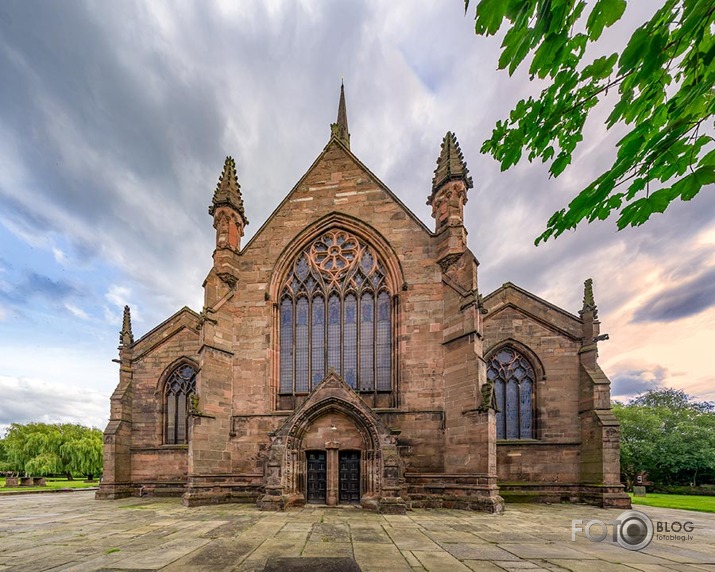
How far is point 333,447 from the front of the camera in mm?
14953

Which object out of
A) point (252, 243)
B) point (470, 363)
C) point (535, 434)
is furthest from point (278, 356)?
point (535, 434)

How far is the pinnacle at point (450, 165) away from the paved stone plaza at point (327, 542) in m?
13.2

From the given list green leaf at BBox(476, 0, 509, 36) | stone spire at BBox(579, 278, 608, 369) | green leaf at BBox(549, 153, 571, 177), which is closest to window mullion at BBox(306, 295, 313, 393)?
stone spire at BBox(579, 278, 608, 369)

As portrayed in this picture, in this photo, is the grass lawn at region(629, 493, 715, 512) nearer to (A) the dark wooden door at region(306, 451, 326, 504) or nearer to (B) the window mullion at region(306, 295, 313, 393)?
(A) the dark wooden door at region(306, 451, 326, 504)

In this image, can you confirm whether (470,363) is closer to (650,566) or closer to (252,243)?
(650,566)

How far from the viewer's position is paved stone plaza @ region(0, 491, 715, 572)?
701 centimetres

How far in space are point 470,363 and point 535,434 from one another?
5.81 meters

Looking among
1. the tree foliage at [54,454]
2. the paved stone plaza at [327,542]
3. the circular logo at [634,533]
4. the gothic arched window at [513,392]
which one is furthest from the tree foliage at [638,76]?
the tree foliage at [54,454]

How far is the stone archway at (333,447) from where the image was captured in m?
13.8

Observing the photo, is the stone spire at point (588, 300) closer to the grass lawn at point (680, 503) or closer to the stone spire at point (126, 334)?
the grass lawn at point (680, 503)

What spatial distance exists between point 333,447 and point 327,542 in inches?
255

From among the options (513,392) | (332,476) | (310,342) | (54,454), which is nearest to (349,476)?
(332,476)

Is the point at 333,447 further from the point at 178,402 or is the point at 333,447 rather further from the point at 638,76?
the point at 638,76

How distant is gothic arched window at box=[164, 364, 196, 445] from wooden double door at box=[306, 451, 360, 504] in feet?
25.8
